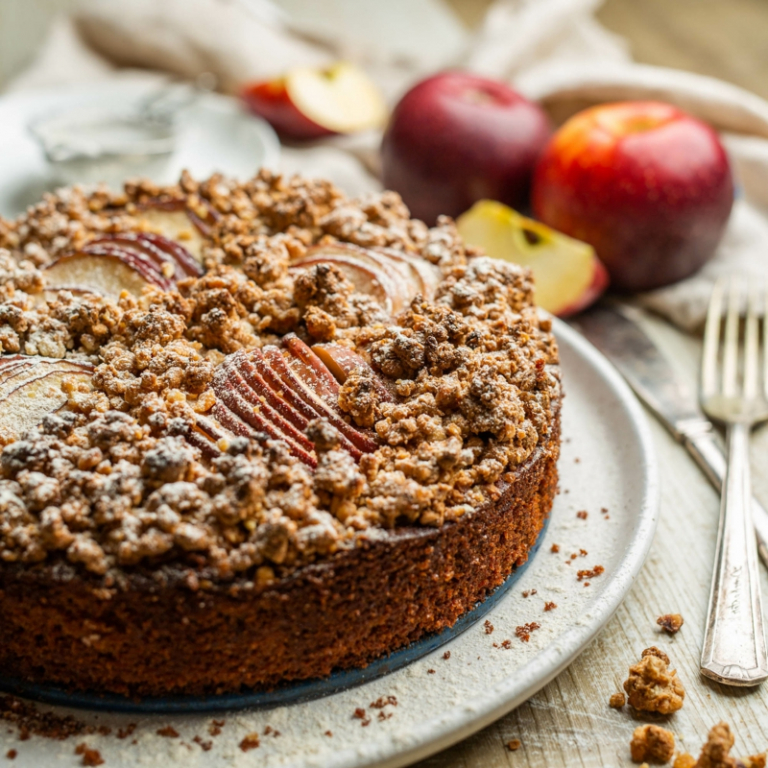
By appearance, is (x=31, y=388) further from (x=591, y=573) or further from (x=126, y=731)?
(x=591, y=573)

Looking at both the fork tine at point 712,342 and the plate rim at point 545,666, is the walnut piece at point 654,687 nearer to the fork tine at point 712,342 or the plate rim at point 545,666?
the plate rim at point 545,666

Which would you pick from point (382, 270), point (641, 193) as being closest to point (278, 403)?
point (382, 270)

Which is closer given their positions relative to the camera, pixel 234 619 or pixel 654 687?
pixel 234 619

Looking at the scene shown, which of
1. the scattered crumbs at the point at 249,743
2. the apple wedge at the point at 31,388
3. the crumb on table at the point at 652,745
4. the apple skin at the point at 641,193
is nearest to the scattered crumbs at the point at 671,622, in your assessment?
the crumb on table at the point at 652,745

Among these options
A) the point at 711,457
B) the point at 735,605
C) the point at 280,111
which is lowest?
the point at 280,111

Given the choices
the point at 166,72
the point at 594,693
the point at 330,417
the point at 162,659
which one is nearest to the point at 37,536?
the point at 162,659

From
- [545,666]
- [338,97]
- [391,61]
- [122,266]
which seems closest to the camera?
[545,666]
